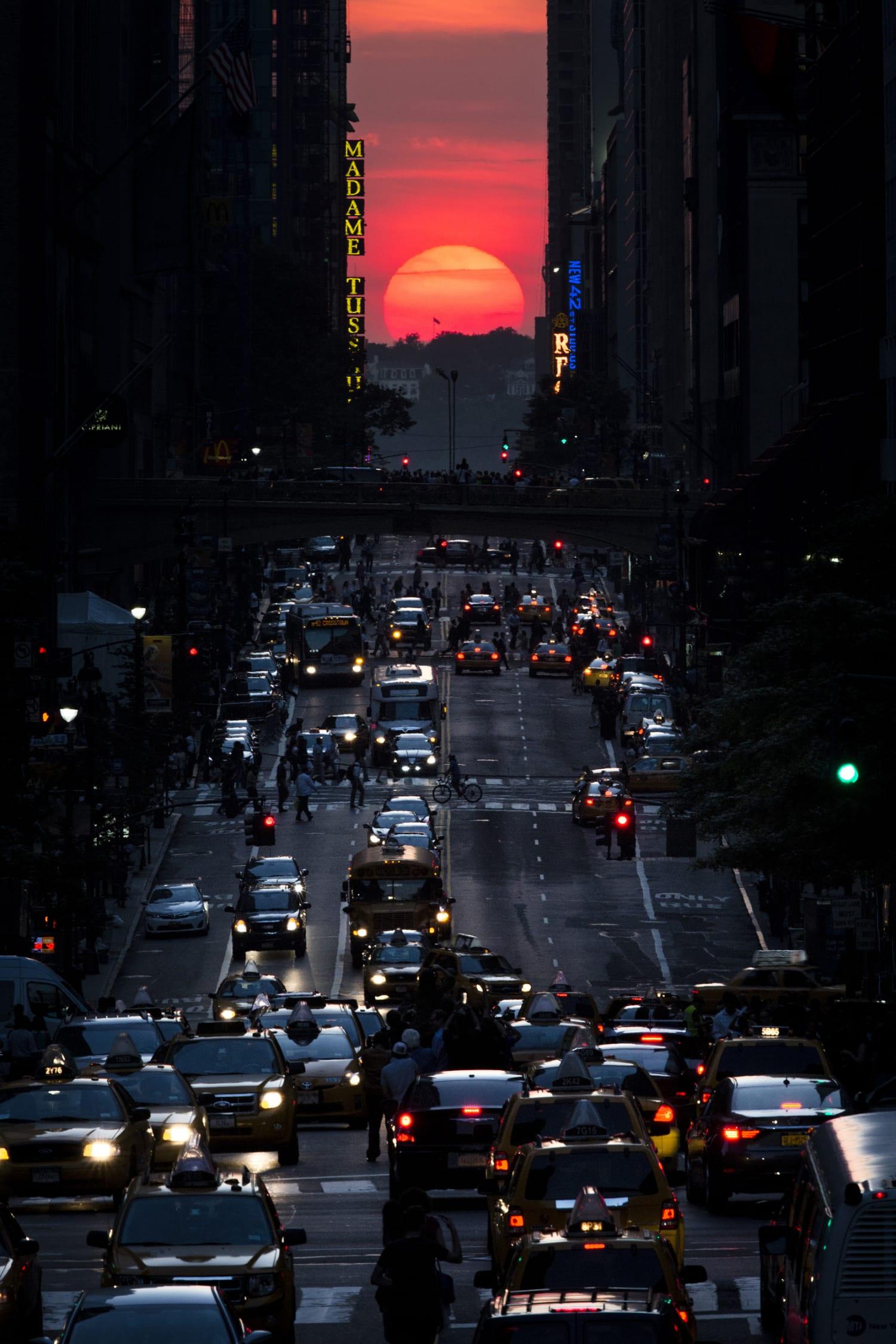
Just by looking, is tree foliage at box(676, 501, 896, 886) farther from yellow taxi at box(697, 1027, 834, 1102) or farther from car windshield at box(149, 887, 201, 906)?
yellow taxi at box(697, 1027, 834, 1102)

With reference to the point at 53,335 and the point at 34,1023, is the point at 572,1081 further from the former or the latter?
the point at 53,335

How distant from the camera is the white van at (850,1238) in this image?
1153 centimetres

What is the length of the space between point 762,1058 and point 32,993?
47.4ft

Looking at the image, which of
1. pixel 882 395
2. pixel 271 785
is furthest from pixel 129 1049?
pixel 271 785

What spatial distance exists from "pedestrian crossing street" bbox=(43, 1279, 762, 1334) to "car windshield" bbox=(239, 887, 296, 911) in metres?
40.8

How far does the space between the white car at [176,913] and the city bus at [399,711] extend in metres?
25.9

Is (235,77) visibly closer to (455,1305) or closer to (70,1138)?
(70,1138)

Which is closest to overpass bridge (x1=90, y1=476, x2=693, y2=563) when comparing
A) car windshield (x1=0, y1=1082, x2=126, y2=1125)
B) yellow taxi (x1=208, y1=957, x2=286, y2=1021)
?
yellow taxi (x1=208, y1=957, x2=286, y2=1021)

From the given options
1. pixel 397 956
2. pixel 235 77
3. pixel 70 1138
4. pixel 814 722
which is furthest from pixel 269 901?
pixel 70 1138

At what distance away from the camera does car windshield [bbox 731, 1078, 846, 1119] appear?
22.8m

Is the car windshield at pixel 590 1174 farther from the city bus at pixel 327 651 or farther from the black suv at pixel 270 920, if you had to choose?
the city bus at pixel 327 651

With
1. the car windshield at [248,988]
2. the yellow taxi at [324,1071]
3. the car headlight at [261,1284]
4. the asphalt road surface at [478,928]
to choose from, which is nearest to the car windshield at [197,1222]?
the car headlight at [261,1284]

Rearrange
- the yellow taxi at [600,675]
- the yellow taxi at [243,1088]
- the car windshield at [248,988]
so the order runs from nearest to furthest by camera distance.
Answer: the yellow taxi at [243,1088] < the car windshield at [248,988] < the yellow taxi at [600,675]

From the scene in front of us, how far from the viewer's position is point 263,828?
70625 mm
